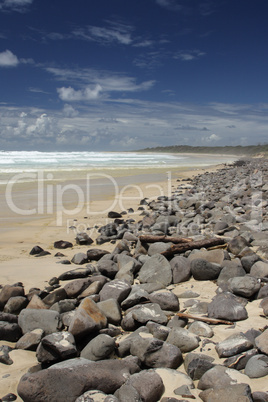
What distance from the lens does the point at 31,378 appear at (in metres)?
2.13

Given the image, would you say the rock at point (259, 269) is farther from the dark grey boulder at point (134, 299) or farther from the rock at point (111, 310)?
the rock at point (111, 310)

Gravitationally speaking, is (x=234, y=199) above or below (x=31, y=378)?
above

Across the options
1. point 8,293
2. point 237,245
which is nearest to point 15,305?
point 8,293

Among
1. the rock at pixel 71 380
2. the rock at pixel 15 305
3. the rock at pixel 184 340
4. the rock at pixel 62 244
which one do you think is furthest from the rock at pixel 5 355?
the rock at pixel 62 244

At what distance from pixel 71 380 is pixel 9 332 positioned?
1034 millimetres

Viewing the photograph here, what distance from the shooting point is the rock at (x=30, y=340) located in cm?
278

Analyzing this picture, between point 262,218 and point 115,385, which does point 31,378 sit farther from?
point 262,218

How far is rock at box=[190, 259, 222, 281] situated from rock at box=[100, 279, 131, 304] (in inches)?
32.5

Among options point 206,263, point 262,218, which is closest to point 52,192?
point 262,218

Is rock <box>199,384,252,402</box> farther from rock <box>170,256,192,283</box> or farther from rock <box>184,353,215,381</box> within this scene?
rock <box>170,256,192,283</box>

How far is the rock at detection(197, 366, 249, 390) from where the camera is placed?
210 cm

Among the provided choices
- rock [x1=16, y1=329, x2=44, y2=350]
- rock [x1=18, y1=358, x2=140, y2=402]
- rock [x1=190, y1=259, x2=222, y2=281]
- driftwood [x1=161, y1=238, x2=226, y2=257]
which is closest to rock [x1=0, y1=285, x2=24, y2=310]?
rock [x1=16, y1=329, x2=44, y2=350]

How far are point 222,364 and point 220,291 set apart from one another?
1.16m

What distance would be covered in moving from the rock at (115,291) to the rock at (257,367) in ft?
4.85
